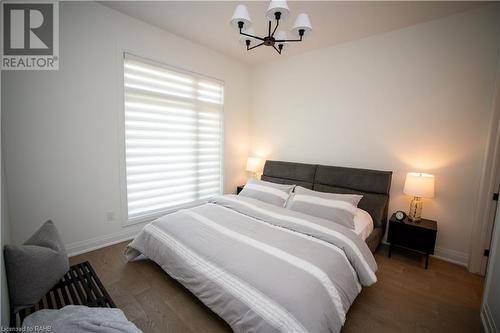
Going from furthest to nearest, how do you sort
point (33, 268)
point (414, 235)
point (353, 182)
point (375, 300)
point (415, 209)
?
point (353, 182) < point (415, 209) < point (414, 235) < point (375, 300) < point (33, 268)

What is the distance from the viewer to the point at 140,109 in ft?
9.27

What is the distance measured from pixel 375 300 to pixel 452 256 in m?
1.41

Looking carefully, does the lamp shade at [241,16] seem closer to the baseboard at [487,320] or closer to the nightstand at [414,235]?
the nightstand at [414,235]

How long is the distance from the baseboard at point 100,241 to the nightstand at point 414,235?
128 inches

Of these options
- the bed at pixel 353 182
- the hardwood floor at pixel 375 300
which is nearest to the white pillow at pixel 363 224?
the bed at pixel 353 182

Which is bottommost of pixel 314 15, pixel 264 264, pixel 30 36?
pixel 264 264

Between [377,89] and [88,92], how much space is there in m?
3.49

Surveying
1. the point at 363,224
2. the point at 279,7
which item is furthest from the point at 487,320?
the point at 279,7

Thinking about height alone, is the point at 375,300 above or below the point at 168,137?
below

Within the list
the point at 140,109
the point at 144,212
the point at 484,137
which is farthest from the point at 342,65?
the point at 144,212

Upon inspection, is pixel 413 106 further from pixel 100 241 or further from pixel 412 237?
pixel 100 241

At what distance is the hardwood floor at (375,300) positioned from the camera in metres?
1.64

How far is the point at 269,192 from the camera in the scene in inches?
116

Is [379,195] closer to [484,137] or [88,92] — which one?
[484,137]
